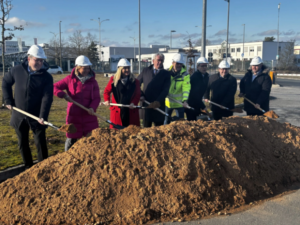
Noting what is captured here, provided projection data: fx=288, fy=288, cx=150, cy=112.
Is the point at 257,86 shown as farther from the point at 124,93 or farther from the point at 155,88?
the point at 124,93

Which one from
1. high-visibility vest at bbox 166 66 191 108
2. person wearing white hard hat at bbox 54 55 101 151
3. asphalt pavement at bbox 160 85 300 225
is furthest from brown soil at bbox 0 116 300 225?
high-visibility vest at bbox 166 66 191 108

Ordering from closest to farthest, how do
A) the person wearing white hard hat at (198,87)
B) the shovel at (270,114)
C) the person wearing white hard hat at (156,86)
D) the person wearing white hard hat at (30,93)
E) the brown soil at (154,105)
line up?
the person wearing white hard hat at (30,93) → the brown soil at (154,105) → the person wearing white hard hat at (156,86) → the shovel at (270,114) → the person wearing white hard hat at (198,87)

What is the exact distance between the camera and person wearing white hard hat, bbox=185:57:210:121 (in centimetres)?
674

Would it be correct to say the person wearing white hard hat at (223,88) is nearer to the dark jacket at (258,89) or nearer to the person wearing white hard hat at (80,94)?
the dark jacket at (258,89)

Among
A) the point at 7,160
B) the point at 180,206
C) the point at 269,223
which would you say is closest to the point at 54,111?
the point at 7,160

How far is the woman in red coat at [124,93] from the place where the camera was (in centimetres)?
546

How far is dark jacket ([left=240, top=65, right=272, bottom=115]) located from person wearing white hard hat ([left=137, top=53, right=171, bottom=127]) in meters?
2.28

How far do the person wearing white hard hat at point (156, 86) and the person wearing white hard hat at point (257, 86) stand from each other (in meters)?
2.28

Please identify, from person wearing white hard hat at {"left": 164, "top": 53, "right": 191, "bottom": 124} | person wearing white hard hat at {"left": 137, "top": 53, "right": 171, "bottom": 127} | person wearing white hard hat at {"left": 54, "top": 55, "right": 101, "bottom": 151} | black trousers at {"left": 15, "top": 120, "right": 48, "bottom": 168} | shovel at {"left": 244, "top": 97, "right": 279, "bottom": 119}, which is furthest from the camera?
shovel at {"left": 244, "top": 97, "right": 279, "bottom": 119}

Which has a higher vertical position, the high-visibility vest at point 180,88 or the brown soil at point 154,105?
the high-visibility vest at point 180,88

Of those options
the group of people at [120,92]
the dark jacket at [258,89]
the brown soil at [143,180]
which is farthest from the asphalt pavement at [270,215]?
the dark jacket at [258,89]

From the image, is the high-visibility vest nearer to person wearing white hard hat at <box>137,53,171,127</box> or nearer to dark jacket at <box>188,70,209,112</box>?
person wearing white hard hat at <box>137,53,171,127</box>

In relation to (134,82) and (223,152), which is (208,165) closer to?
(223,152)

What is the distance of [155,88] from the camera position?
20.0ft
